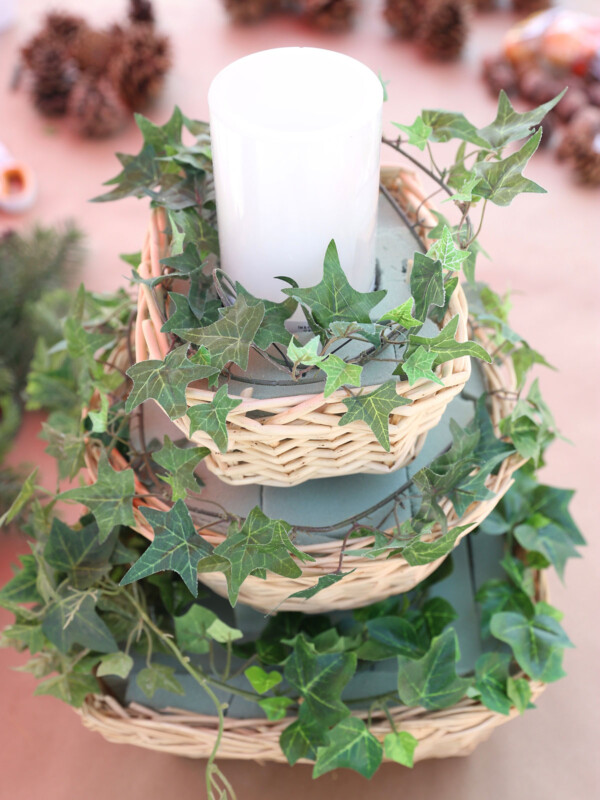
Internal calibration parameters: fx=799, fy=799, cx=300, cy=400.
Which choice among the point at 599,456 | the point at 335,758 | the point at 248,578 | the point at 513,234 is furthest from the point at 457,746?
the point at 513,234

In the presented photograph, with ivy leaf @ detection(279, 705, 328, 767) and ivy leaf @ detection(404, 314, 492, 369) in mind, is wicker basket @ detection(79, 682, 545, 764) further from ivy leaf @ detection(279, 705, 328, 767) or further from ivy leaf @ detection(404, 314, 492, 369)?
ivy leaf @ detection(404, 314, 492, 369)

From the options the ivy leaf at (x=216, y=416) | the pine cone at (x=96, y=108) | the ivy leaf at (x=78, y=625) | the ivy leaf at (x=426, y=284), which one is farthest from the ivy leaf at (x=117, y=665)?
the pine cone at (x=96, y=108)

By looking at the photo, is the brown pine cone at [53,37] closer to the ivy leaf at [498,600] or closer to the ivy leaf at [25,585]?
the ivy leaf at [25,585]

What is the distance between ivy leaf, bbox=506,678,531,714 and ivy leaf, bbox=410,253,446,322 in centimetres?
30

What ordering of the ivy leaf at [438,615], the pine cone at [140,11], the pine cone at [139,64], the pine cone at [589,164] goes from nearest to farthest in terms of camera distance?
the ivy leaf at [438,615]
the pine cone at [589,164]
the pine cone at [139,64]
the pine cone at [140,11]

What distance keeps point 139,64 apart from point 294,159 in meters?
1.01

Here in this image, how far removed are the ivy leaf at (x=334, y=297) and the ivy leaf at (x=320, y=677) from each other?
8.9 inches

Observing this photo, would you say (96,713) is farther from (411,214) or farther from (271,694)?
(411,214)

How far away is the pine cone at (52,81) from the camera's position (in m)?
1.36

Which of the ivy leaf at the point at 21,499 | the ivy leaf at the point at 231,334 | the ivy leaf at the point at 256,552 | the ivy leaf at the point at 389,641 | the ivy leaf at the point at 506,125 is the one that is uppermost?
the ivy leaf at the point at 506,125

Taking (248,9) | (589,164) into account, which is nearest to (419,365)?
(589,164)

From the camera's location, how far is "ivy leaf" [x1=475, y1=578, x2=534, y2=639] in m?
0.64

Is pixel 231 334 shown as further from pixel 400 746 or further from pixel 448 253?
pixel 400 746

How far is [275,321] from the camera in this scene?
48 centimetres
